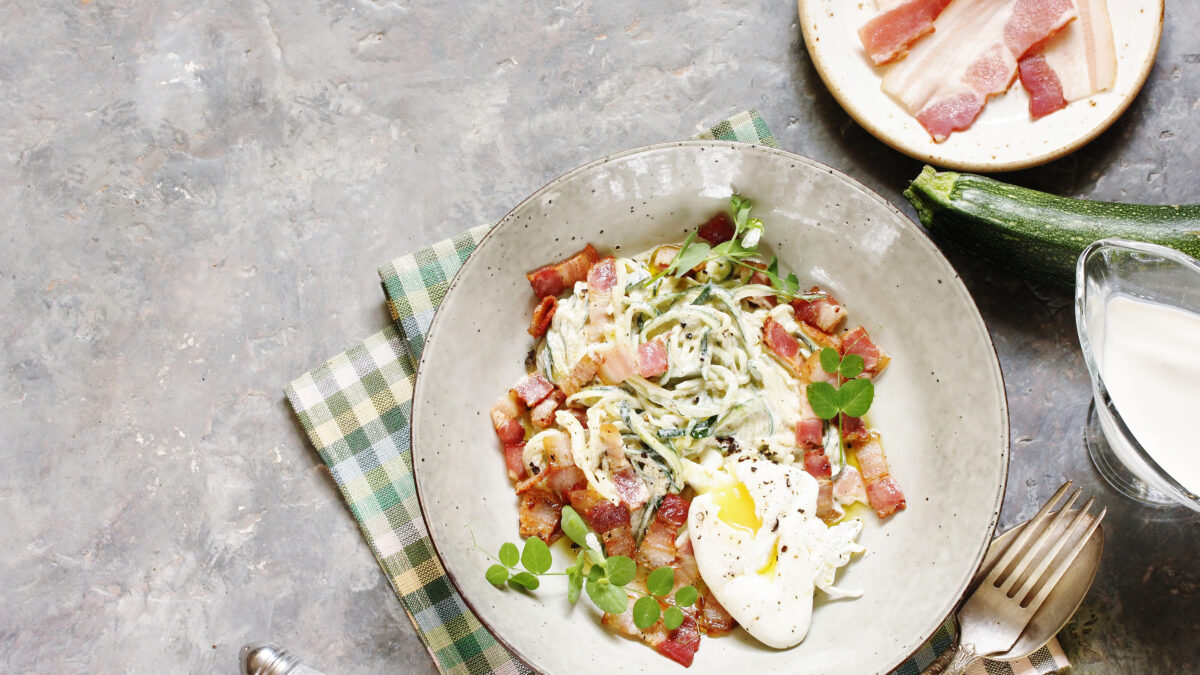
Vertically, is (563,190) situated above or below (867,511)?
above

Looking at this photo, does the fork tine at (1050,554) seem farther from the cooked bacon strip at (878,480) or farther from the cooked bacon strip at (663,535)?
the cooked bacon strip at (663,535)

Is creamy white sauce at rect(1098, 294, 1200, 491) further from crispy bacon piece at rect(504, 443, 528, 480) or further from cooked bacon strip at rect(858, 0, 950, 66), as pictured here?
crispy bacon piece at rect(504, 443, 528, 480)

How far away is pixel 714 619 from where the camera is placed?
314 centimetres

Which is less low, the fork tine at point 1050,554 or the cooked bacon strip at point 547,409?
the cooked bacon strip at point 547,409

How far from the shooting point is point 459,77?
3.80 m

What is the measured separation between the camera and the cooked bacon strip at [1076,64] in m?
3.55

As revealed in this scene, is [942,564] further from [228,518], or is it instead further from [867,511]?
[228,518]

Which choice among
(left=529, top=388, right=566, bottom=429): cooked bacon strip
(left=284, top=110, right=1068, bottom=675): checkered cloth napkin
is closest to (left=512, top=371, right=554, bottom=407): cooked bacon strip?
(left=529, top=388, right=566, bottom=429): cooked bacon strip

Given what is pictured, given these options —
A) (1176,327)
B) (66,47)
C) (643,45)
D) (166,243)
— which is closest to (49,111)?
(66,47)

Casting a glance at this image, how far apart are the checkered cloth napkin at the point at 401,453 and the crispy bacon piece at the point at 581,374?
73cm

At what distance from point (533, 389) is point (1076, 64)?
2.73 metres

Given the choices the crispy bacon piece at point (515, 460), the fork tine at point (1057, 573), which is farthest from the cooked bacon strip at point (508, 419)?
the fork tine at point (1057, 573)

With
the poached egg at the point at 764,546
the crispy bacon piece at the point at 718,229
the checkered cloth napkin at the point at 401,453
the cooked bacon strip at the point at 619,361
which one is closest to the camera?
the poached egg at the point at 764,546

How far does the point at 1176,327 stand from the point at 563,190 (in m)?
2.48
